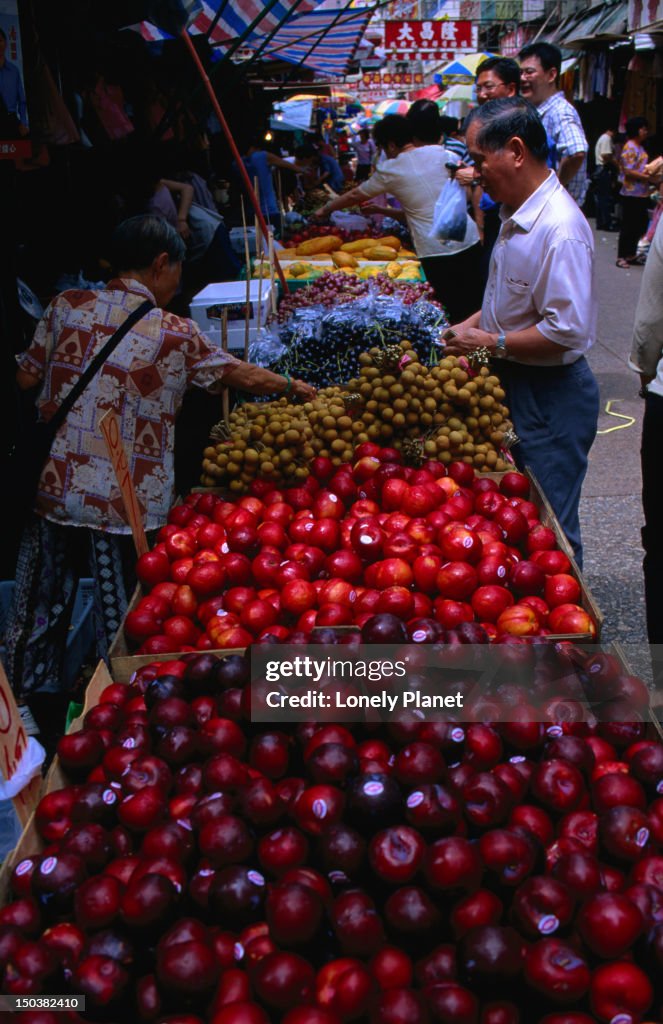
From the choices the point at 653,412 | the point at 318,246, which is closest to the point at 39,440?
the point at 653,412

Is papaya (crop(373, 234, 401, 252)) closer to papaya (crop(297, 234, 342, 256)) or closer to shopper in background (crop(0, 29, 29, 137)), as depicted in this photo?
papaya (crop(297, 234, 342, 256))

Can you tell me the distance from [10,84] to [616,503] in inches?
167

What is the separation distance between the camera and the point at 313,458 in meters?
3.22

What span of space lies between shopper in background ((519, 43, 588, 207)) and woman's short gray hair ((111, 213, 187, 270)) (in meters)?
3.97

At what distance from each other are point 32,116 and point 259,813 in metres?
4.20

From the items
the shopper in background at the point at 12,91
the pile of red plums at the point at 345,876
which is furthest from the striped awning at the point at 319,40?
the pile of red plums at the point at 345,876

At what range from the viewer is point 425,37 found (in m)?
21.1

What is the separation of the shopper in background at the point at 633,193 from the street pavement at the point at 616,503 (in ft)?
14.7

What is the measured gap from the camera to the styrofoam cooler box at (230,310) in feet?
14.9

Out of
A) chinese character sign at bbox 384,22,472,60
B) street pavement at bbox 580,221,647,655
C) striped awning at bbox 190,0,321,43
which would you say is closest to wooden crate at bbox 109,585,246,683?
street pavement at bbox 580,221,647,655

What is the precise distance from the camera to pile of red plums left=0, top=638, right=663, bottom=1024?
1.25m

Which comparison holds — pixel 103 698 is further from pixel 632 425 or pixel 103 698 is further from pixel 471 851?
pixel 632 425

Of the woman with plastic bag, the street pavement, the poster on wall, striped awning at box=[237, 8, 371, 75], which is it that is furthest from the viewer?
striped awning at box=[237, 8, 371, 75]

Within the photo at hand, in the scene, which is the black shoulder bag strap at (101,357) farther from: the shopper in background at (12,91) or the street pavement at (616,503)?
the street pavement at (616,503)
